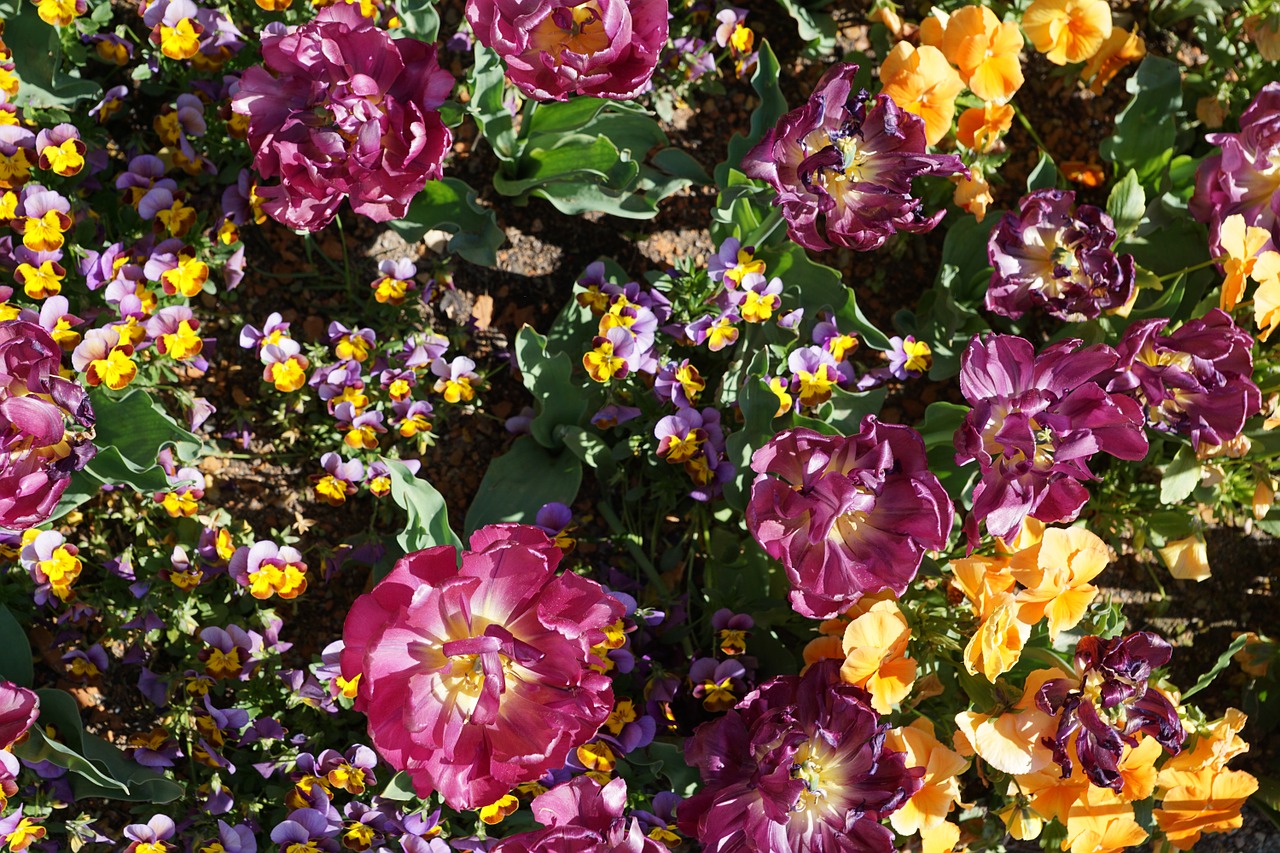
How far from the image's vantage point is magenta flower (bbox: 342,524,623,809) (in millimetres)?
1648

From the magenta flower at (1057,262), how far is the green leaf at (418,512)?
1324mm

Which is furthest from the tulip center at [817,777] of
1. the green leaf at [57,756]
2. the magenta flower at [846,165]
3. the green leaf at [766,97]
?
the green leaf at [57,756]

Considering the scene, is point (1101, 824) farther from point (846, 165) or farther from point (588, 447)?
point (846, 165)

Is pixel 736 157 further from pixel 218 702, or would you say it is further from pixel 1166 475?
pixel 218 702

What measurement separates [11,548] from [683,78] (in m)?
1.97

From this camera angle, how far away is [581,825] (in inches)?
74.0

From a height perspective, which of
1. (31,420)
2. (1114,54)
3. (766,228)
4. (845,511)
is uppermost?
(1114,54)

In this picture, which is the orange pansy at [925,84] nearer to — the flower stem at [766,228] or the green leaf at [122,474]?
the flower stem at [766,228]

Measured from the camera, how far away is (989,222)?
261cm

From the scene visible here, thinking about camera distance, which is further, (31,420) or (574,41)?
(574,41)

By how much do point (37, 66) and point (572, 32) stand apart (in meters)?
1.28

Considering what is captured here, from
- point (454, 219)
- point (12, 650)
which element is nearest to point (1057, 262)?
point (454, 219)

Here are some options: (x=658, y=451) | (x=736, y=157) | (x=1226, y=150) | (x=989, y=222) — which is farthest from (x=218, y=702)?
(x=1226, y=150)

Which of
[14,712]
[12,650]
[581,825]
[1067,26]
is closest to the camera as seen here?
[581,825]
